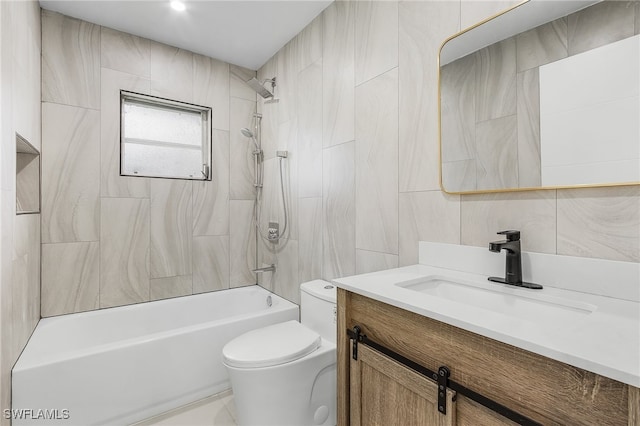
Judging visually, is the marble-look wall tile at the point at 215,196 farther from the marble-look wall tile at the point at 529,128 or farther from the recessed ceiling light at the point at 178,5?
the marble-look wall tile at the point at 529,128

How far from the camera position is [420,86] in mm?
1438

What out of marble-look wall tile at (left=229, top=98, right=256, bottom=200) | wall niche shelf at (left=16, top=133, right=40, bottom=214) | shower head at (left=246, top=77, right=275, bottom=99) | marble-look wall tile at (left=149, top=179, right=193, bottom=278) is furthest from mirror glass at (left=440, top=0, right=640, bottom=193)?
wall niche shelf at (left=16, top=133, right=40, bottom=214)

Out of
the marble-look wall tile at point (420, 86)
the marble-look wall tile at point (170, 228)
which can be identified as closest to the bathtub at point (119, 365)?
the marble-look wall tile at point (170, 228)

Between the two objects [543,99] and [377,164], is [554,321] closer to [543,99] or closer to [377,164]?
[543,99]

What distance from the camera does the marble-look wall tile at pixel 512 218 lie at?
1.04 meters

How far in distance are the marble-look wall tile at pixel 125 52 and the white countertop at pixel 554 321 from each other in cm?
241

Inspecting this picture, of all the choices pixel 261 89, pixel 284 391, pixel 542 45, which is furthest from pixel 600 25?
pixel 261 89

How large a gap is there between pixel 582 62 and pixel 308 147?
1548 millimetres

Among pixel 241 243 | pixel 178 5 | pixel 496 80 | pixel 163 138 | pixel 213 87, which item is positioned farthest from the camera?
pixel 241 243

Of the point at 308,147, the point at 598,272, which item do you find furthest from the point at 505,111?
the point at 308,147

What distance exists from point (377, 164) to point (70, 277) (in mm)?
2254

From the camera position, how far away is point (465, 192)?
1.26 m

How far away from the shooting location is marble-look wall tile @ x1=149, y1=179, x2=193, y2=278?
2.46m

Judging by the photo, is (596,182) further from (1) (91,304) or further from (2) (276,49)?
(1) (91,304)
